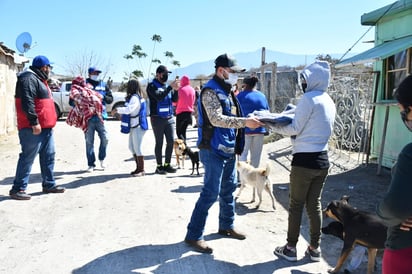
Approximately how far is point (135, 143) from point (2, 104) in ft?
25.9

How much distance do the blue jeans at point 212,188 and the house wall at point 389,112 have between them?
417 cm

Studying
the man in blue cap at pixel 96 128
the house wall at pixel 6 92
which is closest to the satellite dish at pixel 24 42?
the house wall at pixel 6 92

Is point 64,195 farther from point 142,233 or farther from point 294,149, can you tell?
point 294,149

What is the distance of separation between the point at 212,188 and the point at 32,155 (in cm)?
322

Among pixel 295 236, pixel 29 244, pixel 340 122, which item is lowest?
pixel 29 244

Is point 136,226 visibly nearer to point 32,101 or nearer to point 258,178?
point 258,178

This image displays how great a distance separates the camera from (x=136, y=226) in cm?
493

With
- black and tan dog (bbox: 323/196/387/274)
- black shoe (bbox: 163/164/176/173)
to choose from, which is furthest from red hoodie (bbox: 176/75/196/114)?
black and tan dog (bbox: 323/196/387/274)

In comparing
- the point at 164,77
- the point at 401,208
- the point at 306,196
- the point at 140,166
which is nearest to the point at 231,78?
the point at 306,196

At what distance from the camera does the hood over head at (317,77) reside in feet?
12.1

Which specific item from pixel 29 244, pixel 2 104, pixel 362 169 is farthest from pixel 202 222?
pixel 2 104

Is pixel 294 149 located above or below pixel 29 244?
above

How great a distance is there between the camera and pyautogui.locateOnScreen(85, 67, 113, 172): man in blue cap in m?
7.78

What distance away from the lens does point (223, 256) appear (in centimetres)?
408
